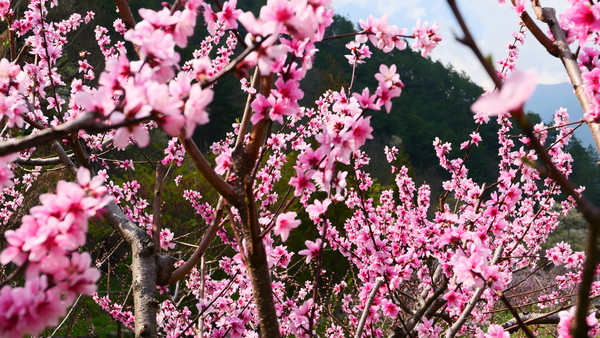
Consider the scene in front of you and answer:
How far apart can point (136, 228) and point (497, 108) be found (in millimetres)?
2587

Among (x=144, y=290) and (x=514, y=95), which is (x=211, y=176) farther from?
(x=514, y=95)

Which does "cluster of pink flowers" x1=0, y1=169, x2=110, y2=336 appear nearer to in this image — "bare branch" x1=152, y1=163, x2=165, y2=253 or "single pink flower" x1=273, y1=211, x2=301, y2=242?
"single pink flower" x1=273, y1=211, x2=301, y2=242

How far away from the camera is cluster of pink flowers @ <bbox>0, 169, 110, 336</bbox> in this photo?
101cm

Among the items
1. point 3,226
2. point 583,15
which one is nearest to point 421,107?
point 3,226

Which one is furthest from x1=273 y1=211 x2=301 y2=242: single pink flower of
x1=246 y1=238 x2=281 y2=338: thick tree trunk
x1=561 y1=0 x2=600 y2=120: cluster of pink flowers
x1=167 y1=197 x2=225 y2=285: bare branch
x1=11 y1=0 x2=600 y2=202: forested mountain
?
x1=11 y1=0 x2=600 y2=202: forested mountain

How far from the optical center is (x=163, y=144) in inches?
636

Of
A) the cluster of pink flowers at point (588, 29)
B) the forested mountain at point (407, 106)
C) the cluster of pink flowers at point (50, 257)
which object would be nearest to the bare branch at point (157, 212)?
the cluster of pink flowers at point (50, 257)

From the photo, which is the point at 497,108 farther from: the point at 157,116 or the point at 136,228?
the point at 136,228

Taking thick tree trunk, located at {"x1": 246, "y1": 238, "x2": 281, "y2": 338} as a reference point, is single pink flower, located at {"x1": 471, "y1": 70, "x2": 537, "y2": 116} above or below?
below

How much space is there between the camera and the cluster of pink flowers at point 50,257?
1.01 m

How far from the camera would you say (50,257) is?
3.54ft

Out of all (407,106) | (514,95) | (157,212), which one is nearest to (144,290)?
(157,212)

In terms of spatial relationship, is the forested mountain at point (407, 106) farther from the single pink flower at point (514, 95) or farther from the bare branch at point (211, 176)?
the single pink flower at point (514, 95)

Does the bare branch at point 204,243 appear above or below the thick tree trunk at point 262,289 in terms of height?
above
